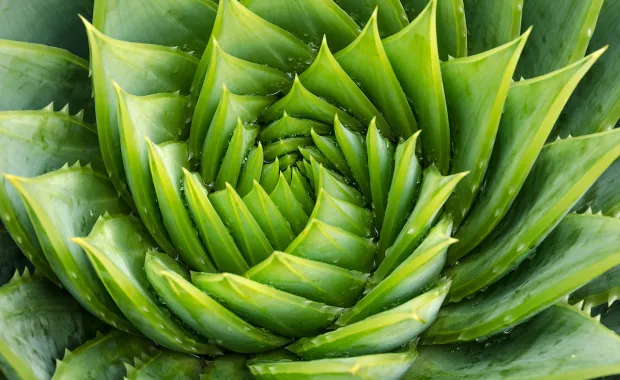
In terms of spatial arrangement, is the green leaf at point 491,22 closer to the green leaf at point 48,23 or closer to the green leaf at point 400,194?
the green leaf at point 400,194

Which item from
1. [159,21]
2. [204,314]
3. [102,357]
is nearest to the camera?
[204,314]

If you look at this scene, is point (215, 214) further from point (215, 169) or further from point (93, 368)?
point (93, 368)

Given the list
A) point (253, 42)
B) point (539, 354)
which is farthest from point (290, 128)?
point (539, 354)

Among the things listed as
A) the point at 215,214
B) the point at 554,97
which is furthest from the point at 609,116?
the point at 215,214

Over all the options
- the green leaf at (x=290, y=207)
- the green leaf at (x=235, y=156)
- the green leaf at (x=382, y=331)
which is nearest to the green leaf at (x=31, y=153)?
the green leaf at (x=235, y=156)

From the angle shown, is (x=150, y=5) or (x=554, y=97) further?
(x=150, y=5)

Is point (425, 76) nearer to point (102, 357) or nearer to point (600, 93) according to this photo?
point (600, 93)
